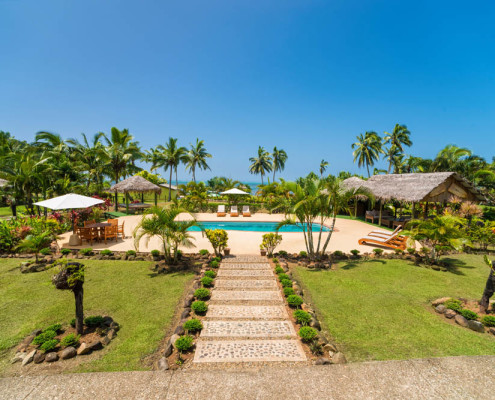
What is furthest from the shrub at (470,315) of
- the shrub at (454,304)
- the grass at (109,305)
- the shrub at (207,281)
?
the grass at (109,305)

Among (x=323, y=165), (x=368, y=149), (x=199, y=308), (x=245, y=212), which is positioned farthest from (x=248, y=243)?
(x=323, y=165)

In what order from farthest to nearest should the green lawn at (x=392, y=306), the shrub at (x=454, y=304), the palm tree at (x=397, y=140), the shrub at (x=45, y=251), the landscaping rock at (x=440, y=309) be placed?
the palm tree at (x=397, y=140) < the shrub at (x=45, y=251) < the landscaping rock at (x=440, y=309) < the shrub at (x=454, y=304) < the green lawn at (x=392, y=306)

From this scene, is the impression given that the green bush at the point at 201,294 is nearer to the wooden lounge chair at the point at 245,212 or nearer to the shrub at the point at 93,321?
the shrub at the point at 93,321

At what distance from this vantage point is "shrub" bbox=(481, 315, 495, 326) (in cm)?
450

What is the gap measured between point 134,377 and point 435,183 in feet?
55.5

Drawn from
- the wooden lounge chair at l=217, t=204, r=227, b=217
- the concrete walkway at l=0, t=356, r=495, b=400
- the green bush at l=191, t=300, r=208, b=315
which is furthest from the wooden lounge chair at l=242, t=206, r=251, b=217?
the concrete walkway at l=0, t=356, r=495, b=400

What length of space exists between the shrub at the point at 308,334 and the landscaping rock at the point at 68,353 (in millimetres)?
3739

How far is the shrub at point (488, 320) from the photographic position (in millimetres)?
4498

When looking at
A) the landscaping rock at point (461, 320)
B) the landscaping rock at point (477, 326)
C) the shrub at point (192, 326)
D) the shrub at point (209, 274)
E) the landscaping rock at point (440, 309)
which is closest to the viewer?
the shrub at point (192, 326)

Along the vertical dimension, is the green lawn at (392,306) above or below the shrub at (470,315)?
below

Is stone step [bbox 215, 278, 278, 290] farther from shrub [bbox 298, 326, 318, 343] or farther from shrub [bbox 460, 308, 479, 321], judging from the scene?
shrub [bbox 460, 308, 479, 321]

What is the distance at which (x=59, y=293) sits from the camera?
566 centimetres

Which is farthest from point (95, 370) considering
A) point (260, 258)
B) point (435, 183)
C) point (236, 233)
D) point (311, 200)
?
point (435, 183)

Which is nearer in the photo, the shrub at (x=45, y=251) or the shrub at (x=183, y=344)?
the shrub at (x=183, y=344)
